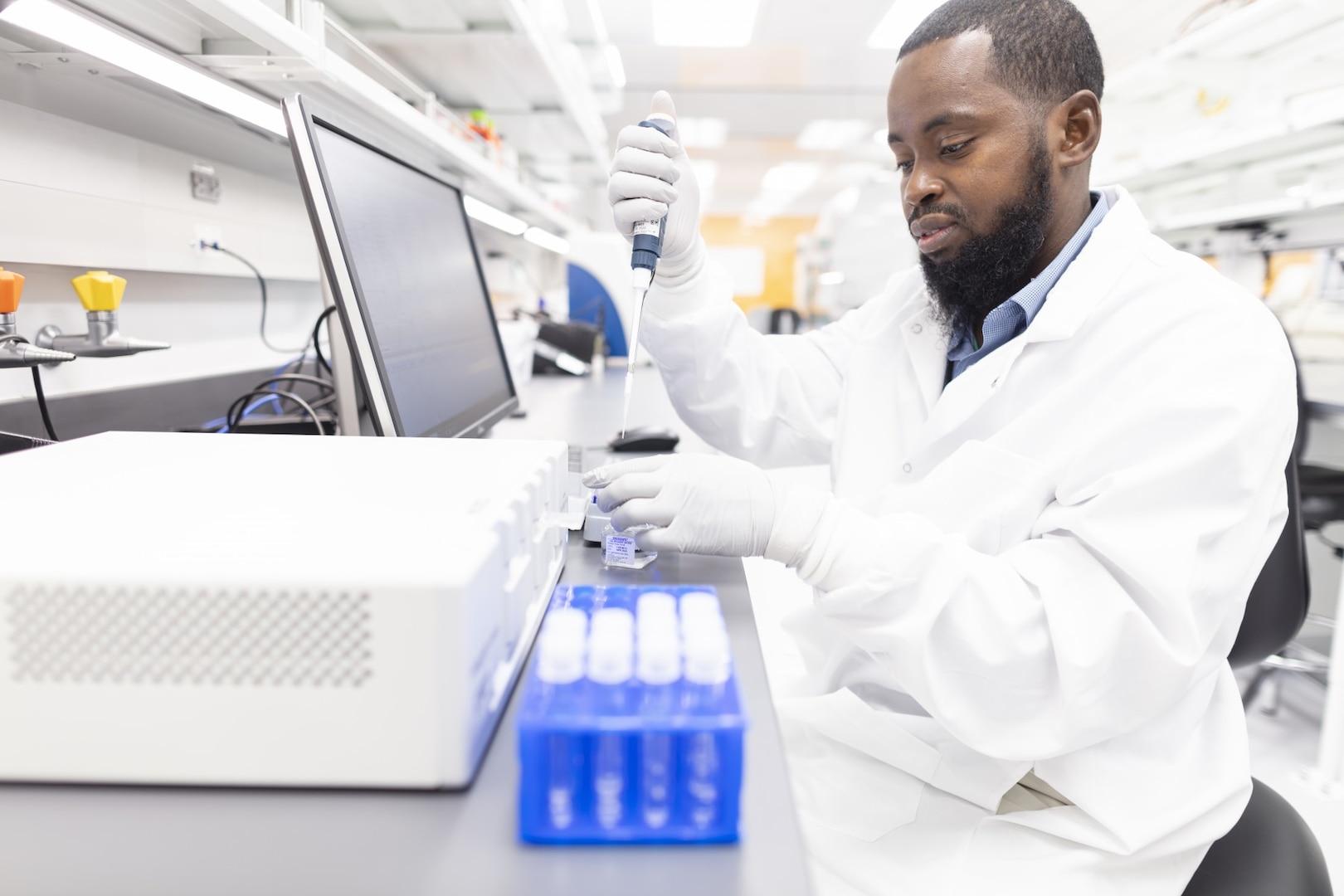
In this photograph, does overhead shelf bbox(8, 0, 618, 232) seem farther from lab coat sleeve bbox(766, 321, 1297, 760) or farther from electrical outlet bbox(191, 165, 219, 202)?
lab coat sleeve bbox(766, 321, 1297, 760)

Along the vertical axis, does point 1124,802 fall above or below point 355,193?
below

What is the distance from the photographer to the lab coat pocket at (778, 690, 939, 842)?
858 mm

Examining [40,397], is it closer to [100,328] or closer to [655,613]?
[100,328]

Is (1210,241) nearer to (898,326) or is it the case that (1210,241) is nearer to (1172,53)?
(1172,53)

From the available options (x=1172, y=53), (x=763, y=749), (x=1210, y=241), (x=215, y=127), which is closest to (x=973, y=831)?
(x=763, y=749)

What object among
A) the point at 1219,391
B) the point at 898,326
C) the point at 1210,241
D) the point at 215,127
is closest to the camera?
the point at 1219,391

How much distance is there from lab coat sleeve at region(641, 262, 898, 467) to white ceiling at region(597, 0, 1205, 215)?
272 centimetres

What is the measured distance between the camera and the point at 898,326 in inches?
48.4

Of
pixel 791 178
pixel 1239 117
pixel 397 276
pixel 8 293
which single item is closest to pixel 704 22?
pixel 1239 117

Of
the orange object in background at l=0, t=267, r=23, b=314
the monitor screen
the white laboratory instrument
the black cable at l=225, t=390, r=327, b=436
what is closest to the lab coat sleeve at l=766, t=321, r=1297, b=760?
the white laboratory instrument

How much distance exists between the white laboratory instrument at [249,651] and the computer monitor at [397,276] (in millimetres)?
336

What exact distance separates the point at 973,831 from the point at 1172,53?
126 inches

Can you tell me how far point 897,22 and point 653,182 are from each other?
453cm

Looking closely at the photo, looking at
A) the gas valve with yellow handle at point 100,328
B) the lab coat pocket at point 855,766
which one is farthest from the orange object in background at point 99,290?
the lab coat pocket at point 855,766
